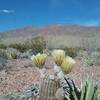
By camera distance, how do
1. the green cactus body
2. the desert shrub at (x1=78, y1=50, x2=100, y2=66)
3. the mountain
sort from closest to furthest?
1. the green cactus body
2. the desert shrub at (x1=78, y1=50, x2=100, y2=66)
3. the mountain

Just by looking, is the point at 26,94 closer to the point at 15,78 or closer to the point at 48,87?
the point at 48,87

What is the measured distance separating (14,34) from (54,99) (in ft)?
386

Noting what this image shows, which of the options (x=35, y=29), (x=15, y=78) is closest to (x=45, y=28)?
(x=35, y=29)

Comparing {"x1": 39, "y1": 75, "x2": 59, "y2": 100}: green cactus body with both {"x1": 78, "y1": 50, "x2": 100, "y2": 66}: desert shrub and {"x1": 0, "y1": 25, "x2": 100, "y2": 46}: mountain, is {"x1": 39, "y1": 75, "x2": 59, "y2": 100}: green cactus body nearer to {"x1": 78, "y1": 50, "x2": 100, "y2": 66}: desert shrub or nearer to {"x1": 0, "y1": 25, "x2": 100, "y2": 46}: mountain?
{"x1": 78, "y1": 50, "x2": 100, "y2": 66}: desert shrub

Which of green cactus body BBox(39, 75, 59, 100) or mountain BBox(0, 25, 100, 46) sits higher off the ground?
mountain BBox(0, 25, 100, 46)

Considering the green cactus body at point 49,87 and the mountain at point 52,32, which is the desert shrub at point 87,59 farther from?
the mountain at point 52,32

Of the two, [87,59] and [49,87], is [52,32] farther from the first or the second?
[49,87]

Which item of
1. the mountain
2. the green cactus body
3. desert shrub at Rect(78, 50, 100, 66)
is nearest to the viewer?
the green cactus body

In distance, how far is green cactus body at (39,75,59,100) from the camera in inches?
217

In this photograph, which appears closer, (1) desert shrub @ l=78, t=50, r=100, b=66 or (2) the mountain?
(1) desert shrub @ l=78, t=50, r=100, b=66

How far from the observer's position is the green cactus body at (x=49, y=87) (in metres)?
5.50

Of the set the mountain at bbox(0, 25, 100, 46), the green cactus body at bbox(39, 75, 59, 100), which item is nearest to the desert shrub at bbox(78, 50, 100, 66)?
the green cactus body at bbox(39, 75, 59, 100)

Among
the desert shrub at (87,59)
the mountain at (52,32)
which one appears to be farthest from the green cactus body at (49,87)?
the mountain at (52,32)

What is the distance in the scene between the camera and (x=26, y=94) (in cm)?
757
